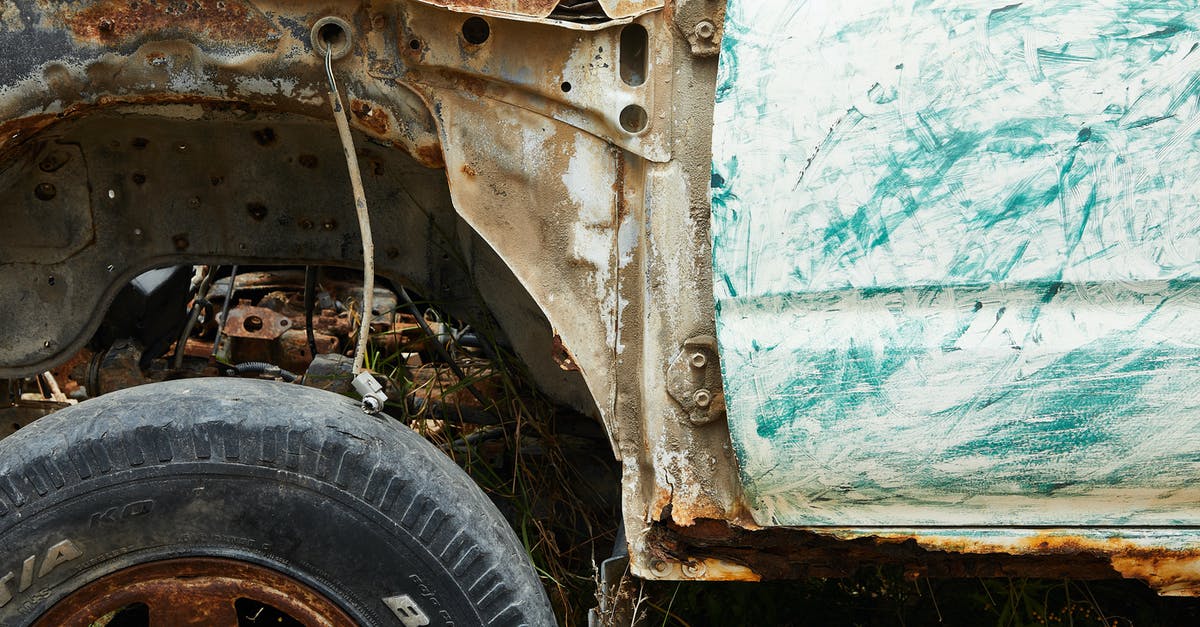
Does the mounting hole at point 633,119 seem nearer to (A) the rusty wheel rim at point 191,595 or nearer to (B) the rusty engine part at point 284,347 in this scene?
(A) the rusty wheel rim at point 191,595

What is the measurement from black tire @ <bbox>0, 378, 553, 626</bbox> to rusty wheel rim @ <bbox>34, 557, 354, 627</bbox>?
2 centimetres

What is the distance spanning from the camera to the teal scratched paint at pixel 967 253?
1.44m

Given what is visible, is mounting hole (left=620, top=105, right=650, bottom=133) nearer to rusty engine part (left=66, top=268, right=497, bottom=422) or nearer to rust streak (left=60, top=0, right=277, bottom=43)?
rust streak (left=60, top=0, right=277, bottom=43)

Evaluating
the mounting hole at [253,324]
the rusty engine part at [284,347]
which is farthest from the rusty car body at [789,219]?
the mounting hole at [253,324]

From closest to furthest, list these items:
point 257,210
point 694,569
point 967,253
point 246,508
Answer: point 967,253 < point 246,508 < point 694,569 < point 257,210

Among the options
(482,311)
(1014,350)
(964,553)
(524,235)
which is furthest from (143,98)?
(964,553)

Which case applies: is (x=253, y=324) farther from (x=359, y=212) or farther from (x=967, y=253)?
(x=967, y=253)

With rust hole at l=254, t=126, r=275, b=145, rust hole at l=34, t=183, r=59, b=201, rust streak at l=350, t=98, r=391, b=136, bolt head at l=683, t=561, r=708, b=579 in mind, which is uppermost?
rust hole at l=254, t=126, r=275, b=145

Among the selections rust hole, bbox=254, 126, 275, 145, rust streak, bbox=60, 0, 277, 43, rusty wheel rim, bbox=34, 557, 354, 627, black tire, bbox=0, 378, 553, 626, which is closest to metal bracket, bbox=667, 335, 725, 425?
black tire, bbox=0, 378, 553, 626

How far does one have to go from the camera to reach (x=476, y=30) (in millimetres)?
1618

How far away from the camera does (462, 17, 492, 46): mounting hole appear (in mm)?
1606

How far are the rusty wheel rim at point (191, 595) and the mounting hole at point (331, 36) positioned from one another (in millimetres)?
821

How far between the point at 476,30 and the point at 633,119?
29cm

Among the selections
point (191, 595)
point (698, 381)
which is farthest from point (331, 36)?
point (191, 595)
